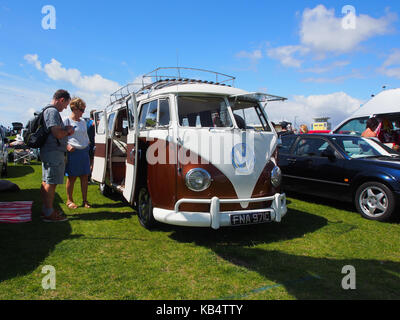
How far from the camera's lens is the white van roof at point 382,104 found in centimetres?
858

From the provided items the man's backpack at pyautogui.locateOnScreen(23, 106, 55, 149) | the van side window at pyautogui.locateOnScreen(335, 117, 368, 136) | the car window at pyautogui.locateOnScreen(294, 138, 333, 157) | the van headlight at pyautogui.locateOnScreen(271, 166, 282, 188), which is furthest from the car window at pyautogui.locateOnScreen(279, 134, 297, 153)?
the man's backpack at pyautogui.locateOnScreen(23, 106, 55, 149)

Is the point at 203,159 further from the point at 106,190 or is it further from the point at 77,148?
the point at 106,190

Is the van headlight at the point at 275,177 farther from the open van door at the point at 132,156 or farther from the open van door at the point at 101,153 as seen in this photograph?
the open van door at the point at 101,153

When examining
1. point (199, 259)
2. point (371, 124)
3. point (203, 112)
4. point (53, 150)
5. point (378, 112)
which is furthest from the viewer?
point (378, 112)

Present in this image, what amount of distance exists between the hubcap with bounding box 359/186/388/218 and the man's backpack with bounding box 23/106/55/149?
5.62 meters

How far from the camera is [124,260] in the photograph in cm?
370

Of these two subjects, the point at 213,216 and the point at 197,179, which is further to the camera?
the point at 197,179

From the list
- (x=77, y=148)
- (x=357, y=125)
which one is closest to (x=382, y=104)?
(x=357, y=125)

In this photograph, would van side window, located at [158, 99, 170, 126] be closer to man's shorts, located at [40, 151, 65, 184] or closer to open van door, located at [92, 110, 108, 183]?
man's shorts, located at [40, 151, 65, 184]

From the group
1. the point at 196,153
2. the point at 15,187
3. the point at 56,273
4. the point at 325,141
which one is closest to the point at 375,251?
the point at 196,153

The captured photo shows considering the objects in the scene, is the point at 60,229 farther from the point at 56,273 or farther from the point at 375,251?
the point at 375,251

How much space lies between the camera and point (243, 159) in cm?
430

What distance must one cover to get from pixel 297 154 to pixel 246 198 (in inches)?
133

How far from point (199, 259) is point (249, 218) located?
33.9 inches
